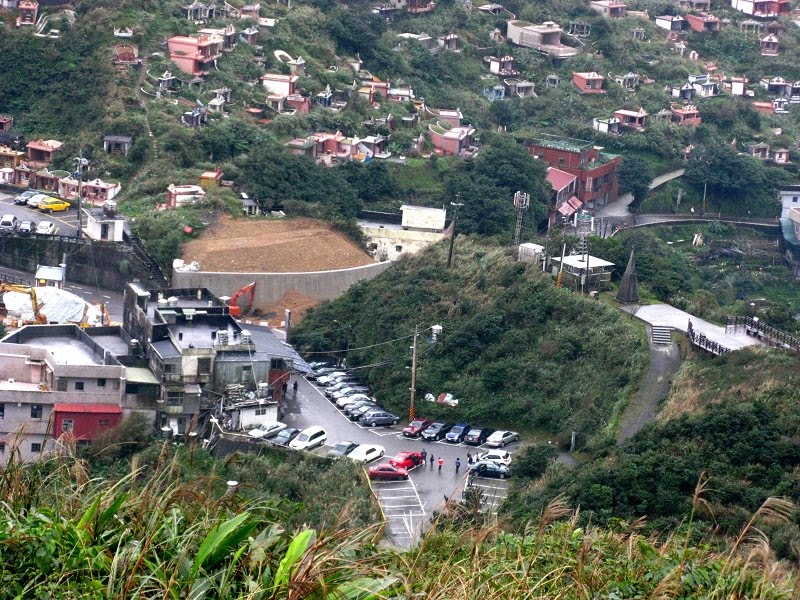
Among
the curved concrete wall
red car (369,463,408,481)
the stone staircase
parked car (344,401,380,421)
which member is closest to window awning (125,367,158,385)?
parked car (344,401,380,421)

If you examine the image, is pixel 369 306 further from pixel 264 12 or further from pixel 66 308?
pixel 264 12

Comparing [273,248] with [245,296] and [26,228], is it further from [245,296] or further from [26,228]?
[26,228]

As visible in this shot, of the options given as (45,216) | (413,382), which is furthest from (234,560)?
(45,216)

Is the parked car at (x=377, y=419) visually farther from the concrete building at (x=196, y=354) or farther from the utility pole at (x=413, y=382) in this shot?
the concrete building at (x=196, y=354)

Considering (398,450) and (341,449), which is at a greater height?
(341,449)

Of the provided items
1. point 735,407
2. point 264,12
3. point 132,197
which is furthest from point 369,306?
point 264,12

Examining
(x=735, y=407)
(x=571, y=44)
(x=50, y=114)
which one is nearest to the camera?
(x=735, y=407)
